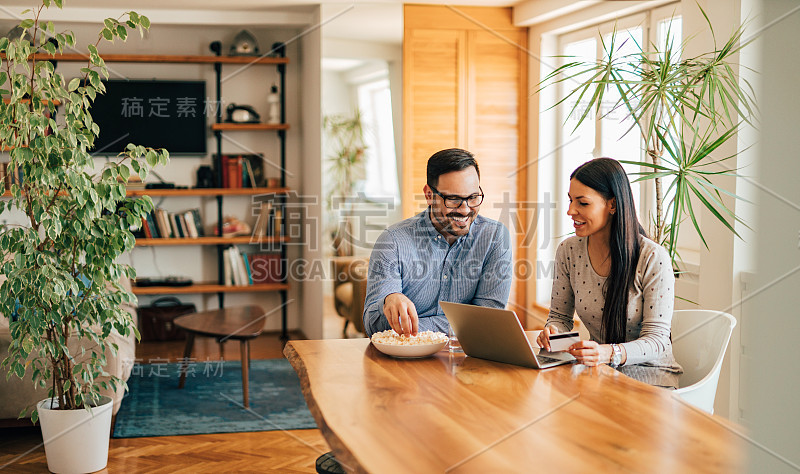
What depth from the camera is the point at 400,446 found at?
1.28 metres

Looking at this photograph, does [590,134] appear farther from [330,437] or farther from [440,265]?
[330,437]

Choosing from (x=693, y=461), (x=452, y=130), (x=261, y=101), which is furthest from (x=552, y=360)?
(x=261, y=101)

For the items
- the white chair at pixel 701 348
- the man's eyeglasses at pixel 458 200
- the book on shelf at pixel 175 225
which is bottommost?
the white chair at pixel 701 348

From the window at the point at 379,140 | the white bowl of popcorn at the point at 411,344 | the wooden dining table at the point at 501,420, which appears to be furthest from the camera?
the window at the point at 379,140

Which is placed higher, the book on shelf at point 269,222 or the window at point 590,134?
the window at point 590,134

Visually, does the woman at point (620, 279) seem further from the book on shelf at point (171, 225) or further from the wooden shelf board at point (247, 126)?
the book on shelf at point (171, 225)

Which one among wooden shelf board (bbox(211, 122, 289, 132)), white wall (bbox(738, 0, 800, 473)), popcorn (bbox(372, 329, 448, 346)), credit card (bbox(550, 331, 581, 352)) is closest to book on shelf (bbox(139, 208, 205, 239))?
wooden shelf board (bbox(211, 122, 289, 132))

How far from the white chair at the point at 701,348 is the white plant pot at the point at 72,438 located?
2.32m

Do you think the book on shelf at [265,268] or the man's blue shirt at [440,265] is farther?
the book on shelf at [265,268]

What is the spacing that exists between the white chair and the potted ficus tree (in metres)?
2.03

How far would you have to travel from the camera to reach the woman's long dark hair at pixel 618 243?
2107mm

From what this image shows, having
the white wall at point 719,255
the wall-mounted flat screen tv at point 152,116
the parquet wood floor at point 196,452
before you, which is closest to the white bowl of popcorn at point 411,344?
the white wall at point 719,255

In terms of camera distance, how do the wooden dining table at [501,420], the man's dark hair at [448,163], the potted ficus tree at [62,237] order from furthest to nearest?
1. the potted ficus tree at [62,237]
2. the man's dark hair at [448,163]
3. the wooden dining table at [501,420]

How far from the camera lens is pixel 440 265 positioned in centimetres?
242
